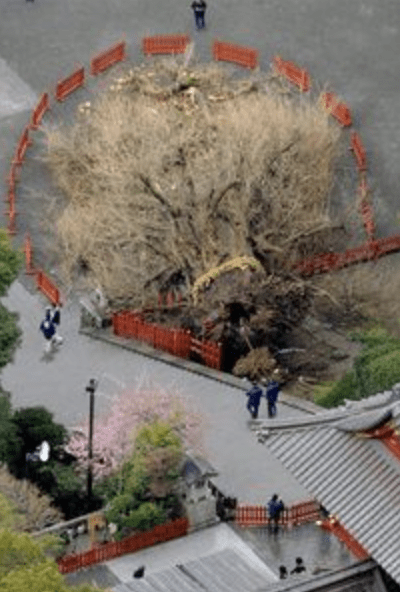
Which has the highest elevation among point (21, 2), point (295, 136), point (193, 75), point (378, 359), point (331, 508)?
point (21, 2)

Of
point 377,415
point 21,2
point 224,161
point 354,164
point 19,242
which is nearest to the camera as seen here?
point 377,415

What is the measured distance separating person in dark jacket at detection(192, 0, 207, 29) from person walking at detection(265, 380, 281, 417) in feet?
101

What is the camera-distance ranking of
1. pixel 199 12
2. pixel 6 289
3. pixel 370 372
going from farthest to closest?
1. pixel 199 12
2. pixel 370 372
3. pixel 6 289

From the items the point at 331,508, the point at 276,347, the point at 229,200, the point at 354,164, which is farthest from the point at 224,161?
the point at 331,508

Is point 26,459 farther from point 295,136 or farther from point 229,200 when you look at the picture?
point 295,136

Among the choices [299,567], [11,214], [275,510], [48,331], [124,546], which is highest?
[11,214]

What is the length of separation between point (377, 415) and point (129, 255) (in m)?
26.9

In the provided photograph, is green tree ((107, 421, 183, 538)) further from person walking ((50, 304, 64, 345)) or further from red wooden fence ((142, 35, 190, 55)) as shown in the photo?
red wooden fence ((142, 35, 190, 55))

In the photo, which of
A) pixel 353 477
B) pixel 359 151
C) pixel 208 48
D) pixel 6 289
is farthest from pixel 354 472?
pixel 208 48

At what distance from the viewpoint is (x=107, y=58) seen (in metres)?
90.8

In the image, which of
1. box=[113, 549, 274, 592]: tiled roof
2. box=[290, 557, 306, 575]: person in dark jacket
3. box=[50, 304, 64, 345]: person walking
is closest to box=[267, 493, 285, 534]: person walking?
box=[290, 557, 306, 575]: person in dark jacket

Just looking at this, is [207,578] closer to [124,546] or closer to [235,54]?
[124,546]

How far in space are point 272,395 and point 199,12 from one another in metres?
31.4

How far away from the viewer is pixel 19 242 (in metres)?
79.5
